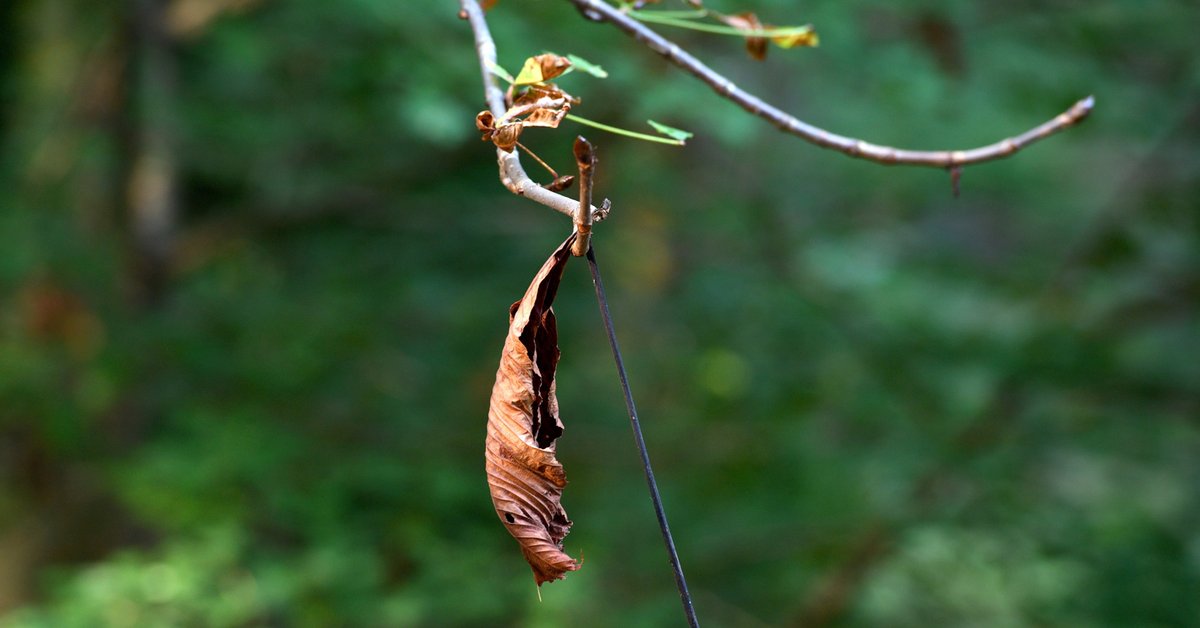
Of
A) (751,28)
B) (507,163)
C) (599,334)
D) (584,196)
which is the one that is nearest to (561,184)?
(507,163)

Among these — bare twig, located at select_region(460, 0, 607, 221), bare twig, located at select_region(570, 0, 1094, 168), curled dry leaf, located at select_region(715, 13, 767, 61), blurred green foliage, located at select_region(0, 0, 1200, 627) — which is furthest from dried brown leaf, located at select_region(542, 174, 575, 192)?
blurred green foliage, located at select_region(0, 0, 1200, 627)

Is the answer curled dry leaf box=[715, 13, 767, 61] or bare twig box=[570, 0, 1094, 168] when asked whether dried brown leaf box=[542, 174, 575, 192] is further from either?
curled dry leaf box=[715, 13, 767, 61]

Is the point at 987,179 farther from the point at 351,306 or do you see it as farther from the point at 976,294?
the point at 351,306

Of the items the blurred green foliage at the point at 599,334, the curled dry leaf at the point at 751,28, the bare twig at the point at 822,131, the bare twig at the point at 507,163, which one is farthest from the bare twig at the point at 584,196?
the blurred green foliage at the point at 599,334

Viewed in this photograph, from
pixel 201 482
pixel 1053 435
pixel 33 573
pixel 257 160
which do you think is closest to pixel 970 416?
pixel 1053 435

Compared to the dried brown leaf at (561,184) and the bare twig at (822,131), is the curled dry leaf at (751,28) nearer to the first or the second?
the bare twig at (822,131)
